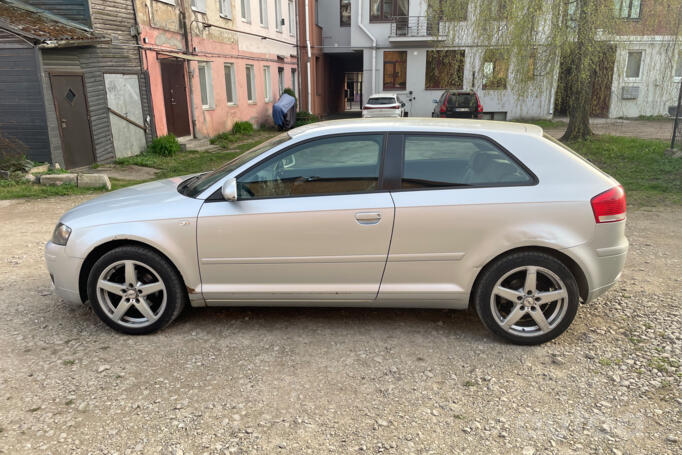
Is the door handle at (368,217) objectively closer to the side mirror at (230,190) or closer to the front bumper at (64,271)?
the side mirror at (230,190)

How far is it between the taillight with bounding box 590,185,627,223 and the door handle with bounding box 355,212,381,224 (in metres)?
1.52

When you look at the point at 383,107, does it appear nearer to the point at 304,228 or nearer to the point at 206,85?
the point at 206,85

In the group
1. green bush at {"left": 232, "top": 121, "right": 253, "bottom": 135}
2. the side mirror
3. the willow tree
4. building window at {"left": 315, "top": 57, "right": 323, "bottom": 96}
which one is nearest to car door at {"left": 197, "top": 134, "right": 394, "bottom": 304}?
the side mirror

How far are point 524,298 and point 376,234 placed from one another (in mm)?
1178

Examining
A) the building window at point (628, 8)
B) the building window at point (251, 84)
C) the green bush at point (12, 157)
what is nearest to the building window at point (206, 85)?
the building window at point (251, 84)

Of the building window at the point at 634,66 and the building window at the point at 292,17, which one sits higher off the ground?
the building window at the point at 292,17

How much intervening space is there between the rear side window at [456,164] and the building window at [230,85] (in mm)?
17118

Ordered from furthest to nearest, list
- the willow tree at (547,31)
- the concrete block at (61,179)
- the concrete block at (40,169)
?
the willow tree at (547,31)
the concrete block at (40,169)
the concrete block at (61,179)

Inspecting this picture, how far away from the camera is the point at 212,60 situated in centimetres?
1716

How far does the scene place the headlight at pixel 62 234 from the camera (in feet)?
12.3

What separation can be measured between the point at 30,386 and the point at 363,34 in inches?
1064

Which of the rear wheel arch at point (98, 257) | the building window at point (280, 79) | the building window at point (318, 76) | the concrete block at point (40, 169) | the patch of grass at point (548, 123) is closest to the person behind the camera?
the rear wheel arch at point (98, 257)

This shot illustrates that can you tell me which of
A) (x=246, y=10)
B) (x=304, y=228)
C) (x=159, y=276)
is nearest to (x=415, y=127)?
(x=304, y=228)

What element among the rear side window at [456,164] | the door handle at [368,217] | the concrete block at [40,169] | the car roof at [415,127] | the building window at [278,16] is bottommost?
the concrete block at [40,169]
